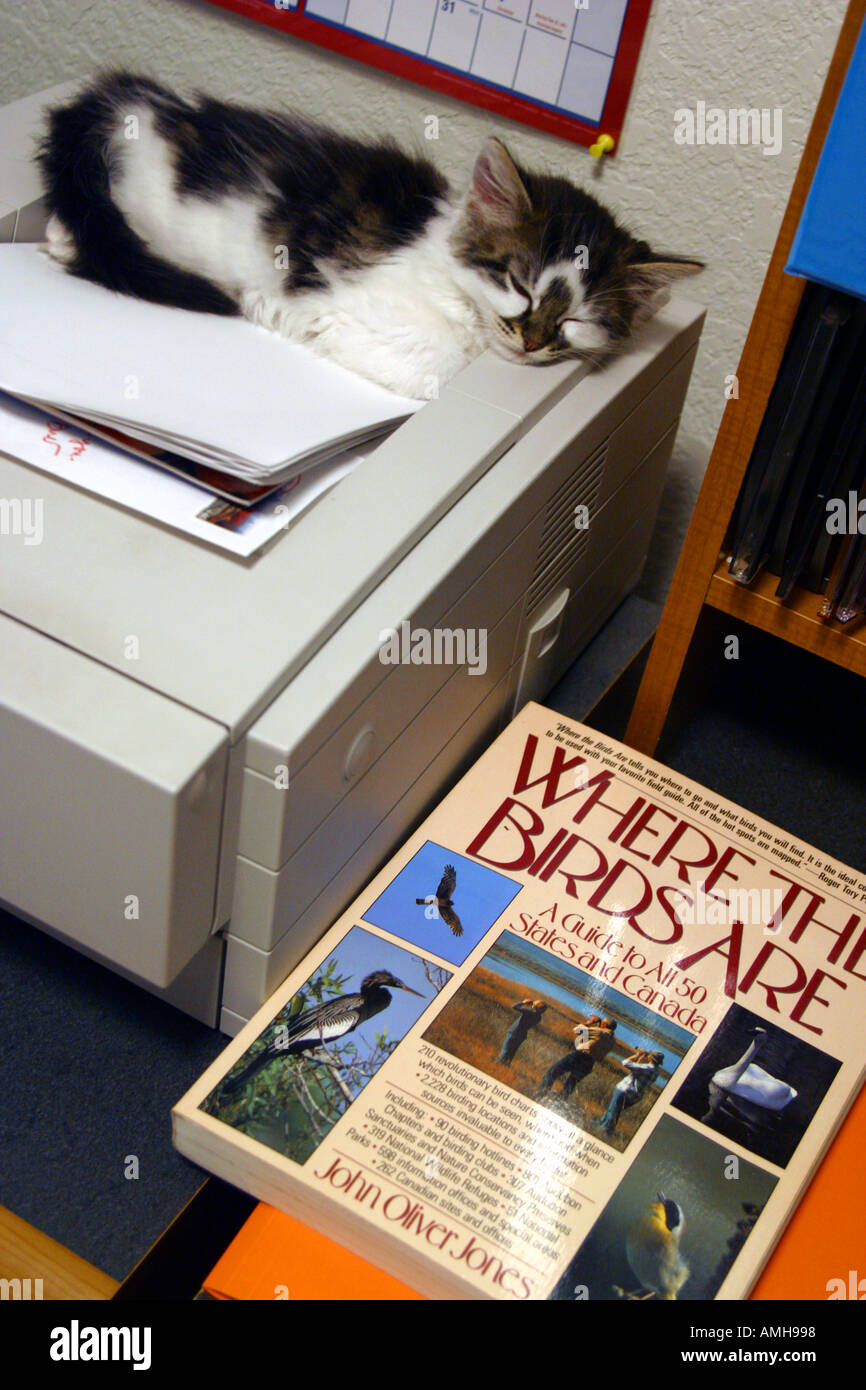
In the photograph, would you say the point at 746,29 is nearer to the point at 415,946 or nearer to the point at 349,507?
the point at 349,507

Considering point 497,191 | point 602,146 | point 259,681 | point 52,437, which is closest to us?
point 259,681

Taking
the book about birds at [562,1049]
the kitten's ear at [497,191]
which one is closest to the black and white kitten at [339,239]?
the kitten's ear at [497,191]

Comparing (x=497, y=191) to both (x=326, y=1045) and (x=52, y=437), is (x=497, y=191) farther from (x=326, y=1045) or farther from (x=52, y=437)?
(x=326, y=1045)

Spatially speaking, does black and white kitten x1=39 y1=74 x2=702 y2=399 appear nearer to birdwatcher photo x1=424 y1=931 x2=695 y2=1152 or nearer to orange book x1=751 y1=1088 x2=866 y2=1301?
birdwatcher photo x1=424 y1=931 x2=695 y2=1152

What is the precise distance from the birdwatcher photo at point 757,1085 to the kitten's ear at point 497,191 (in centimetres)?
55

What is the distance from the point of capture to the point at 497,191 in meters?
0.83

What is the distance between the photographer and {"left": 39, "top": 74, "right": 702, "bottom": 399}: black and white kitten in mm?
824

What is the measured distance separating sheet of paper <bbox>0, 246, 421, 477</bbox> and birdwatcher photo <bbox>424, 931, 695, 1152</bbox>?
333 millimetres

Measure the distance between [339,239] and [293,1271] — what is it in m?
0.68

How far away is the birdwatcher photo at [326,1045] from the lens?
65 cm

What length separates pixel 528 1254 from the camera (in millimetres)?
600

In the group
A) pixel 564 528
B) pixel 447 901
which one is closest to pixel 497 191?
pixel 564 528

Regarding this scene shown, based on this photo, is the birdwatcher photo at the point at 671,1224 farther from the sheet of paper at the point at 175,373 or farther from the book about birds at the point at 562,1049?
the sheet of paper at the point at 175,373
